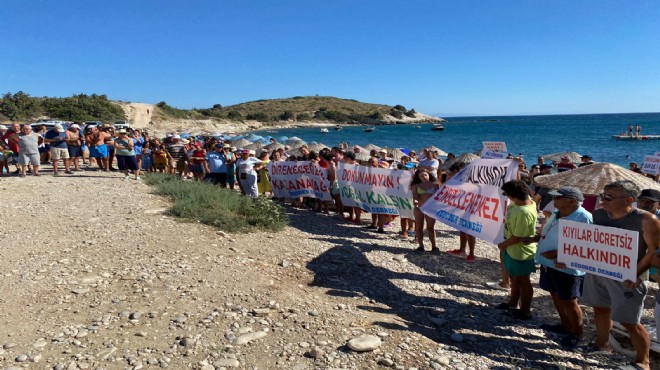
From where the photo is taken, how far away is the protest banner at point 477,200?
23.9 feet

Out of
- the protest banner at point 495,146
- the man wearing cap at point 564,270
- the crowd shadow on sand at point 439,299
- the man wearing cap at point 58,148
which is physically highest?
the man wearing cap at point 58,148

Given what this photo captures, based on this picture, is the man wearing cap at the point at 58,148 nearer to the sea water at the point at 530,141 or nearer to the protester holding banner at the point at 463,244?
the protester holding banner at the point at 463,244

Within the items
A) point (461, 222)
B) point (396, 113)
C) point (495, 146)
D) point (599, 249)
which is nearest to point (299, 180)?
point (461, 222)

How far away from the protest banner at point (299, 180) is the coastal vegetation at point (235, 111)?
59.3 metres

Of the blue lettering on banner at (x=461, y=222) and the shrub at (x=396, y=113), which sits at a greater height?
the shrub at (x=396, y=113)

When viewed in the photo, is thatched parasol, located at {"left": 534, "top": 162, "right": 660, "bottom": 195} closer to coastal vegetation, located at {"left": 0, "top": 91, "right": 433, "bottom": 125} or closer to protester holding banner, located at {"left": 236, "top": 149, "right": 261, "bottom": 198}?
protester holding banner, located at {"left": 236, "top": 149, "right": 261, "bottom": 198}

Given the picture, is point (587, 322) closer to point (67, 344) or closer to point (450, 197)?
point (450, 197)

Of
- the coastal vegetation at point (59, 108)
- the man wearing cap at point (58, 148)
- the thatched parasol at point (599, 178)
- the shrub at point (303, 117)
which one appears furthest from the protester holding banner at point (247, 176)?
the shrub at point (303, 117)

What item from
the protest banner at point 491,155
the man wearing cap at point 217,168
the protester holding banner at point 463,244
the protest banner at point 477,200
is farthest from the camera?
the man wearing cap at point 217,168

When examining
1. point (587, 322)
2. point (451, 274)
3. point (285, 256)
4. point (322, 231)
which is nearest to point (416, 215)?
point (451, 274)

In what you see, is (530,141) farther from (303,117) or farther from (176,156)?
(303,117)

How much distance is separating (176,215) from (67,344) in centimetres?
511

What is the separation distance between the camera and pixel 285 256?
25.4 ft

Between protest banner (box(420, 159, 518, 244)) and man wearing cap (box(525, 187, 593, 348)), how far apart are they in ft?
5.67
